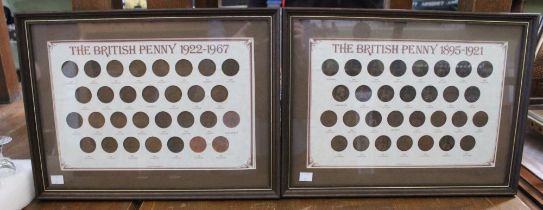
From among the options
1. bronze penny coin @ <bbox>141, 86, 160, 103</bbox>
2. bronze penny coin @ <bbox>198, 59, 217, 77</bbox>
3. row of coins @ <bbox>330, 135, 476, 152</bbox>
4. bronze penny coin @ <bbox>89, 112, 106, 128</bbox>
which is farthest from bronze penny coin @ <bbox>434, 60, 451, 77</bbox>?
bronze penny coin @ <bbox>89, 112, 106, 128</bbox>

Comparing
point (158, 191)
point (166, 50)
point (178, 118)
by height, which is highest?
point (166, 50)

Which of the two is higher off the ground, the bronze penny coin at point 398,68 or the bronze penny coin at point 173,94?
the bronze penny coin at point 398,68

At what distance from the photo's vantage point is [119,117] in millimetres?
751

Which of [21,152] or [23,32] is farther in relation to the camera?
[21,152]

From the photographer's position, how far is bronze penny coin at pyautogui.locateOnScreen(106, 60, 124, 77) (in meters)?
0.73

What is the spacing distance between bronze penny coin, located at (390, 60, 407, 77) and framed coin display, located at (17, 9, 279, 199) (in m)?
0.20

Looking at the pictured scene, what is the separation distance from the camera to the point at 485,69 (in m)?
0.74

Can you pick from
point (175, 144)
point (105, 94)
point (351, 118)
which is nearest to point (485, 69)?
point (351, 118)

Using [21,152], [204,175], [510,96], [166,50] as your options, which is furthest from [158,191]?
[510,96]

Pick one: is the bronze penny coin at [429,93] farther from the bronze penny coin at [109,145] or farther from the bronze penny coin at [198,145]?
the bronze penny coin at [109,145]

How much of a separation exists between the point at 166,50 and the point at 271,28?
0.58 ft

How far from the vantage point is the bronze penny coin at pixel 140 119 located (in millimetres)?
748

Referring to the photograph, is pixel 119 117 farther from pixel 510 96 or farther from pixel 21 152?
pixel 510 96

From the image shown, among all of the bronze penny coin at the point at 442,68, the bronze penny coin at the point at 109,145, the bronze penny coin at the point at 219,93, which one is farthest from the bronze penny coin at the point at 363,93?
the bronze penny coin at the point at 109,145
